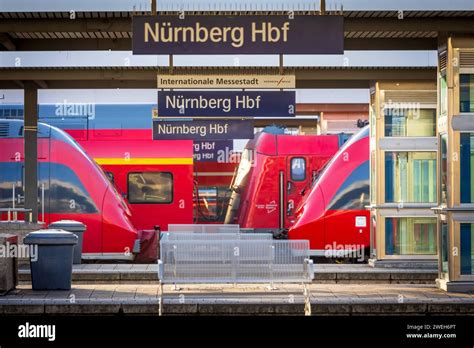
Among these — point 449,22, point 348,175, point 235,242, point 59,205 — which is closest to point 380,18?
point 449,22

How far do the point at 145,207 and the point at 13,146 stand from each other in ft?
11.0

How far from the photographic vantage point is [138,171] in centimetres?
2311

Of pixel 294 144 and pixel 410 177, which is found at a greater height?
pixel 294 144

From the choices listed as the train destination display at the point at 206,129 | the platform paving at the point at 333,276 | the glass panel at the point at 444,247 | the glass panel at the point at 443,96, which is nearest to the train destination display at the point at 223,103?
the train destination display at the point at 206,129

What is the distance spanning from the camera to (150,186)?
76.0 feet

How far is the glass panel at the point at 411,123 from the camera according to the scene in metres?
18.7

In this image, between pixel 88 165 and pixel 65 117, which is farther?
pixel 65 117

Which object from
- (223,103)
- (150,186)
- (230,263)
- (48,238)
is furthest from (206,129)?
(150,186)

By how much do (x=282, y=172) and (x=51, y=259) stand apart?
886 centimetres

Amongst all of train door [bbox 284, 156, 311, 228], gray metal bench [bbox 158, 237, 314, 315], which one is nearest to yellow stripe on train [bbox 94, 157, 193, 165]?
train door [bbox 284, 156, 311, 228]

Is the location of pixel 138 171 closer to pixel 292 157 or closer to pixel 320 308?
pixel 292 157

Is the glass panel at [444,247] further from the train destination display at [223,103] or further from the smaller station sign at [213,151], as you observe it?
the smaller station sign at [213,151]

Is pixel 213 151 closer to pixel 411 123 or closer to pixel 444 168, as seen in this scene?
pixel 411 123

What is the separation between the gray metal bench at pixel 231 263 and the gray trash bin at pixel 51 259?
66.6 inches
